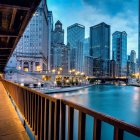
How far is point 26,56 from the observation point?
108m

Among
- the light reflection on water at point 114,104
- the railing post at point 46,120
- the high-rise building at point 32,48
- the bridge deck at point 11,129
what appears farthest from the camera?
the high-rise building at point 32,48

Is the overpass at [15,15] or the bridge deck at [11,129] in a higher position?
the overpass at [15,15]

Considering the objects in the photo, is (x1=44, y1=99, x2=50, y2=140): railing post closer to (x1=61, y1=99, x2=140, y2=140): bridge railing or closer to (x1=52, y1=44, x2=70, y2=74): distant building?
(x1=61, y1=99, x2=140, y2=140): bridge railing

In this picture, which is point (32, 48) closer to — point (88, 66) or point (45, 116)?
point (88, 66)

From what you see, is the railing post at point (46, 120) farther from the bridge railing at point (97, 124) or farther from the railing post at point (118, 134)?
the railing post at point (118, 134)

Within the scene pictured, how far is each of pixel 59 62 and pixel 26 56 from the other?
72150 millimetres

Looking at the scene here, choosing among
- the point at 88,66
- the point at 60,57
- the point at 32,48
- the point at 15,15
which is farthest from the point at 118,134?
the point at 88,66

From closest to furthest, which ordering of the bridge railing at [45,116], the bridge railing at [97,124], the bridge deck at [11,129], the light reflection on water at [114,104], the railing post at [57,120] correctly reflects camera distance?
1. the bridge railing at [97,124]
2. the railing post at [57,120]
3. the bridge railing at [45,116]
4. the bridge deck at [11,129]
5. the light reflection on water at [114,104]

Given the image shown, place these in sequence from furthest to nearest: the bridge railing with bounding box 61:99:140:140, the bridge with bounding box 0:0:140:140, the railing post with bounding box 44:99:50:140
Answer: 1. the railing post with bounding box 44:99:50:140
2. the bridge with bounding box 0:0:140:140
3. the bridge railing with bounding box 61:99:140:140

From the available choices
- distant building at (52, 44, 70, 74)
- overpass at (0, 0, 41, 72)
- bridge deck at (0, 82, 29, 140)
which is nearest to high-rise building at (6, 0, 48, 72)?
distant building at (52, 44, 70, 74)

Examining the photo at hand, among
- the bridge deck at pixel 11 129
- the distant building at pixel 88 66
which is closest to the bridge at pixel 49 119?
the bridge deck at pixel 11 129

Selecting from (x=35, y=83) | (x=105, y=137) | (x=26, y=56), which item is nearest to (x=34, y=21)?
(x=26, y=56)

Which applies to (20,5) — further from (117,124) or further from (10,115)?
(117,124)

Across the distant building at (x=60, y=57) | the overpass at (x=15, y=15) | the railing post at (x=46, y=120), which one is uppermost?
the distant building at (x=60, y=57)
